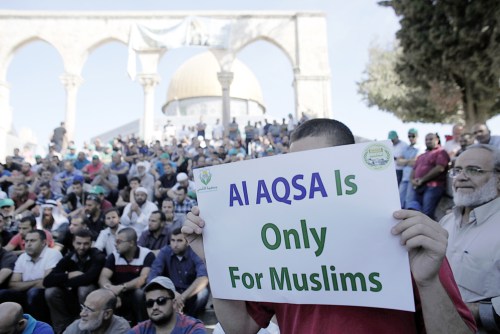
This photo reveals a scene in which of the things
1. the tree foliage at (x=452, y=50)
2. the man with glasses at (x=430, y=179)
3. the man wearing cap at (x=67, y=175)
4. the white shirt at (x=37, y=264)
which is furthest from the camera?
the man wearing cap at (x=67, y=175)

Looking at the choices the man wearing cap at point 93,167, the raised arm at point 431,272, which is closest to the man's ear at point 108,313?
the raised arm at point 431,272

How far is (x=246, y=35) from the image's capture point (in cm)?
2509

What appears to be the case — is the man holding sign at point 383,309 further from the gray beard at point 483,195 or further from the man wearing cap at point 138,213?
the man wearing cap at point 138,213

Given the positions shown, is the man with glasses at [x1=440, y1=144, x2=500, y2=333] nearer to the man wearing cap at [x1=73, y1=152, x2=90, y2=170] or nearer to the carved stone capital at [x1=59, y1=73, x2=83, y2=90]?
the man wearing cap at [x1=73, y1=152, x2=90, y2=170]

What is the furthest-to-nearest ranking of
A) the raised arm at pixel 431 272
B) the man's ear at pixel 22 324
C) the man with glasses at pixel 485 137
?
the man with glasses at pixel 485 137 → the man's ear at pixel 22 324 → the raised arm at pixel 431 272

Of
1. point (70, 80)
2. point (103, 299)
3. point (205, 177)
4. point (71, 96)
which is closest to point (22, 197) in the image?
point (103, 299)

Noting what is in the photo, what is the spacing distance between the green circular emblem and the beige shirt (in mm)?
1497

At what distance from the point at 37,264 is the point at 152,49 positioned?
2061 cm

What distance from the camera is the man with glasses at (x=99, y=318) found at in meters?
A: 4.02

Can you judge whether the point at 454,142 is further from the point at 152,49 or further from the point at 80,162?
the point at 152,49

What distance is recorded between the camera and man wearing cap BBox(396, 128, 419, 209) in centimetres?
771

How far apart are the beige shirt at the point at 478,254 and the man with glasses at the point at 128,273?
3.63 meters

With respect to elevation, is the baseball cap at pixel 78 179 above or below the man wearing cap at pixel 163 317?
above

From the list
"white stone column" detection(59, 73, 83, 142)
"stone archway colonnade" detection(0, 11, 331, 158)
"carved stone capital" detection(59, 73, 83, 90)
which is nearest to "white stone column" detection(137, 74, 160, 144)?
"stone archway colonnade" detection(0, 11, 331, 158)
